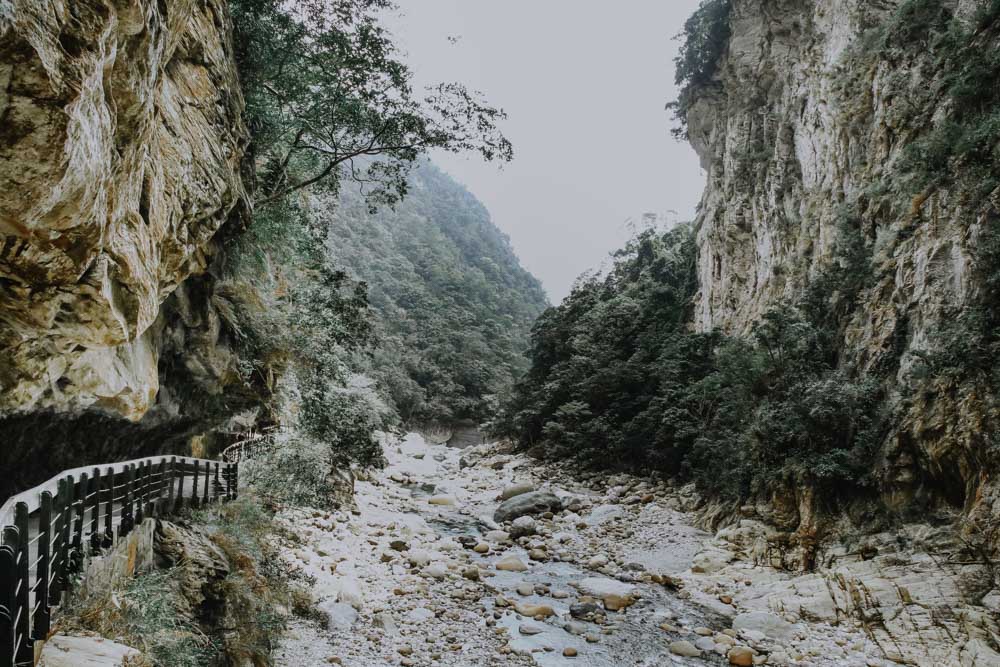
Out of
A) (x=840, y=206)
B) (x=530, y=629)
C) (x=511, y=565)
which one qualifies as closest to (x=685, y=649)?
(x=530, y=629)

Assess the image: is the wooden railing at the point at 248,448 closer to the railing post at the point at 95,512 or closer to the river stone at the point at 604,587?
the railing post at the point at 95,512

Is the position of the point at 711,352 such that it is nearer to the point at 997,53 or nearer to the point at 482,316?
the point at 997,53

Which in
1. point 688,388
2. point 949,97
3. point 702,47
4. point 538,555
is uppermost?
point 702,47

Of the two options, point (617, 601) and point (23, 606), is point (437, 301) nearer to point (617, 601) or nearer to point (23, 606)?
point (617, 601)

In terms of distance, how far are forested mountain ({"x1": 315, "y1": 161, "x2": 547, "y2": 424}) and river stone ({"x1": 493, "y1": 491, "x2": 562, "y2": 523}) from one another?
9.75 m

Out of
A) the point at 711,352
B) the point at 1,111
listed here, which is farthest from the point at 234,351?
the point at 711,352

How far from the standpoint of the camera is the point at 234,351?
9.05 meters

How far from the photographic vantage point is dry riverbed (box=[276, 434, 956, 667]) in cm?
697

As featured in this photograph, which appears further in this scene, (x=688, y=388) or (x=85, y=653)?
(x=688, y=388)

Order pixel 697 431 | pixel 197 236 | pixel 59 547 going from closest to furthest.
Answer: pixel 59 547
pixel 197 236
pixel 697 431

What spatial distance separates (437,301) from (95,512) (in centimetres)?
3989

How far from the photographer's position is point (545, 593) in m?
9.43

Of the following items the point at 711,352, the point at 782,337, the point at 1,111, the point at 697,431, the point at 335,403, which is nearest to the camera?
the point at 1,111

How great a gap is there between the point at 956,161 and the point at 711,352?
10.2 meters
